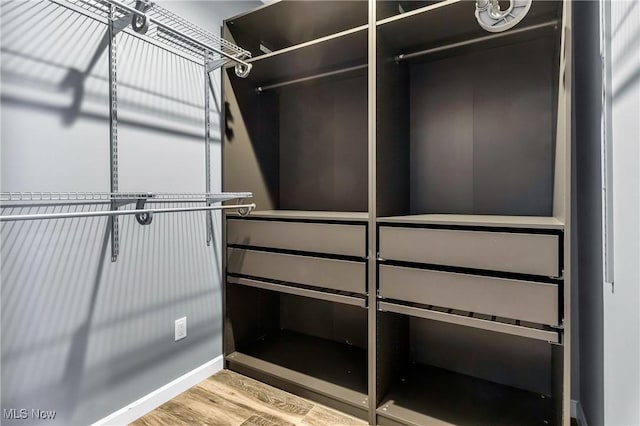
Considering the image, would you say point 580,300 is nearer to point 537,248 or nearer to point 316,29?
point 537,248

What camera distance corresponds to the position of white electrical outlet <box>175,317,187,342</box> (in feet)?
5.64

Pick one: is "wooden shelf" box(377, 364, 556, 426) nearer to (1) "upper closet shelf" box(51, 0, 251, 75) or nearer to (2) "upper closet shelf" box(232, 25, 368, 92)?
(2) "upper closet shelf" box(232, 25, 368, 92)

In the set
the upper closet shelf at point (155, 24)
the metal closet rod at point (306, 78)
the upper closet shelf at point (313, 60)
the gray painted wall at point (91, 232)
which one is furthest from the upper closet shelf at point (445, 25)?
the gray painted wall at point (91, 232)

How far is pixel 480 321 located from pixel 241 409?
3.73 feet

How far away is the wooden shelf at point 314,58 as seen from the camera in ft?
5.23

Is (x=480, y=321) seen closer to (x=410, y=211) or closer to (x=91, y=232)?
(x=410, y=211)

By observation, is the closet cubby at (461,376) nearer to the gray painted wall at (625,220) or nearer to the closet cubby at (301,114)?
the gray painted wall at (625,220)

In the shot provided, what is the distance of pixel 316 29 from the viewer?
1969mm

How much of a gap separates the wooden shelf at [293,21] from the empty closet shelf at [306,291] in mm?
1371

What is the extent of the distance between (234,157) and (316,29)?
0.88 metres

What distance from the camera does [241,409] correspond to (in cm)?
159

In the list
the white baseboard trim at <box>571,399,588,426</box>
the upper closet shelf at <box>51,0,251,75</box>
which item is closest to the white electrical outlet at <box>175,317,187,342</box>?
the upper closet shelf at <box>51,0,251,75</box>

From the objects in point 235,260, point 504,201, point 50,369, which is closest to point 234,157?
point 235,260

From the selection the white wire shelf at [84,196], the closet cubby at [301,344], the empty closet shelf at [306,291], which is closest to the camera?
the white wire shelf at [84,196]
